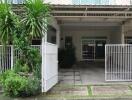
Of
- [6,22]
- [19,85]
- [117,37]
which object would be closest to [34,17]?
[6,22]

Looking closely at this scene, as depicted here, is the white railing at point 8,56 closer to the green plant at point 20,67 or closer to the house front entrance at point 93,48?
the green plant at point 20,67

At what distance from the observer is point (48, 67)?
13352 millimetres

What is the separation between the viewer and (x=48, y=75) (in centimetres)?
1334

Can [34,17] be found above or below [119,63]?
above

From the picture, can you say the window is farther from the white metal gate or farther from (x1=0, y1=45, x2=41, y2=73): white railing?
(x1=0, y1=45, x2=41, y2=73): white railing

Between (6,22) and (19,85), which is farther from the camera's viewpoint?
(6,22)

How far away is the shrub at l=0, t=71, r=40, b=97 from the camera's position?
1194 cm

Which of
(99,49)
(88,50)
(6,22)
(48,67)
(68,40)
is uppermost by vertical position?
(6,22)

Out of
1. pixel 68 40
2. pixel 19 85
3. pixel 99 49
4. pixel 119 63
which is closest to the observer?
pixel 19 85

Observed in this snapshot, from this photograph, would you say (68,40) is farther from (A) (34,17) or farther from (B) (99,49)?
(A) (34,17)

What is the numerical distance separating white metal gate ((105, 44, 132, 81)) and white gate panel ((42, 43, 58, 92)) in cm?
298

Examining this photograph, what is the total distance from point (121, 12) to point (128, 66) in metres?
2.93

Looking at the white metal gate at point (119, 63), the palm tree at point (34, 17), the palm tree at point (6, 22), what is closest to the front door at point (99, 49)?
the white metal gate at point (119, 63)

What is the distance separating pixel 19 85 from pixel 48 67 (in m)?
1.87
